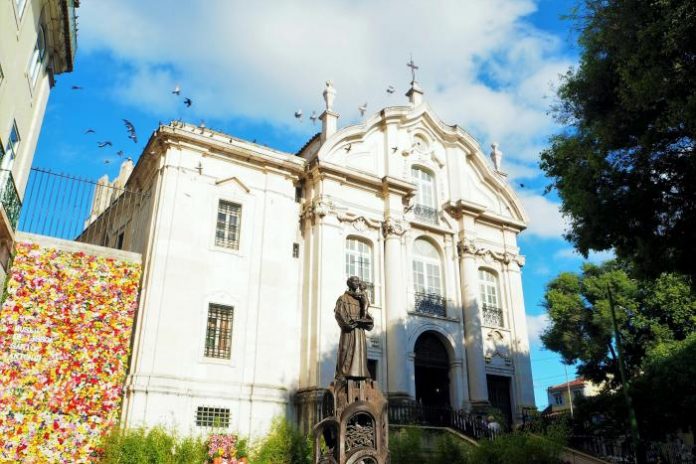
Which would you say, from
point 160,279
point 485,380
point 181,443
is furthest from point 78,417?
point 485,380

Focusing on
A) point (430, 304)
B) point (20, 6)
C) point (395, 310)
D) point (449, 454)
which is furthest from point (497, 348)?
point (20, 6)

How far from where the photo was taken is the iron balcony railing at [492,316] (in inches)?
904

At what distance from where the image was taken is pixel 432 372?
2178 cm

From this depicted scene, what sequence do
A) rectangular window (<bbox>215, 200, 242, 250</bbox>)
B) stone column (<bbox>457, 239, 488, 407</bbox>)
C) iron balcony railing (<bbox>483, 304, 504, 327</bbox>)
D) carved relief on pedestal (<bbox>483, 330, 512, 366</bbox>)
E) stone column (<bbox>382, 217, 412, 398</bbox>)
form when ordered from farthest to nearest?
iron balcony railing (<bbox>483, 304, 504, 327</bbox>) → carved relief on pedestal (<bbox>483, 330, 512, 366</bbox>) → stone column (<bbox>457, 239, 488, 407</bbox>) → stone column (<bbox>382, 217, 412, 398</bbox>) → rectangular window (<bbox>215, 200, 242, 250</bbox>)

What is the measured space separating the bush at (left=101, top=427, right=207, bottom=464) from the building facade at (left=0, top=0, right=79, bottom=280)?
189 inches

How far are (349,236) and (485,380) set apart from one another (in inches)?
281

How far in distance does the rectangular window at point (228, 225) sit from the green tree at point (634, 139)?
1010 cm

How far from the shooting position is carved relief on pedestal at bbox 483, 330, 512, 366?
22.4 m

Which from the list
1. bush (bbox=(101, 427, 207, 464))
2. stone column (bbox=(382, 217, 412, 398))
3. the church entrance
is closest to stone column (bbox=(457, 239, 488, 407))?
the church entrance

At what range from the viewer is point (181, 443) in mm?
14938

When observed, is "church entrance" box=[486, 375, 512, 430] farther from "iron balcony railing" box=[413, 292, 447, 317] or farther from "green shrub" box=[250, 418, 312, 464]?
"green shrub" box=[250, 418, 312, 464]

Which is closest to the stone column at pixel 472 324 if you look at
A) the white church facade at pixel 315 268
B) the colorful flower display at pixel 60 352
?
the white church facade at pixel 315 268

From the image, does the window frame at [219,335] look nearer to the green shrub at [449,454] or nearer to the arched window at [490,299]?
the green shrub at [449,454]

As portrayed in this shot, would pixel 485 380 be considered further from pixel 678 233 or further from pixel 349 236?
pixel 678 233
